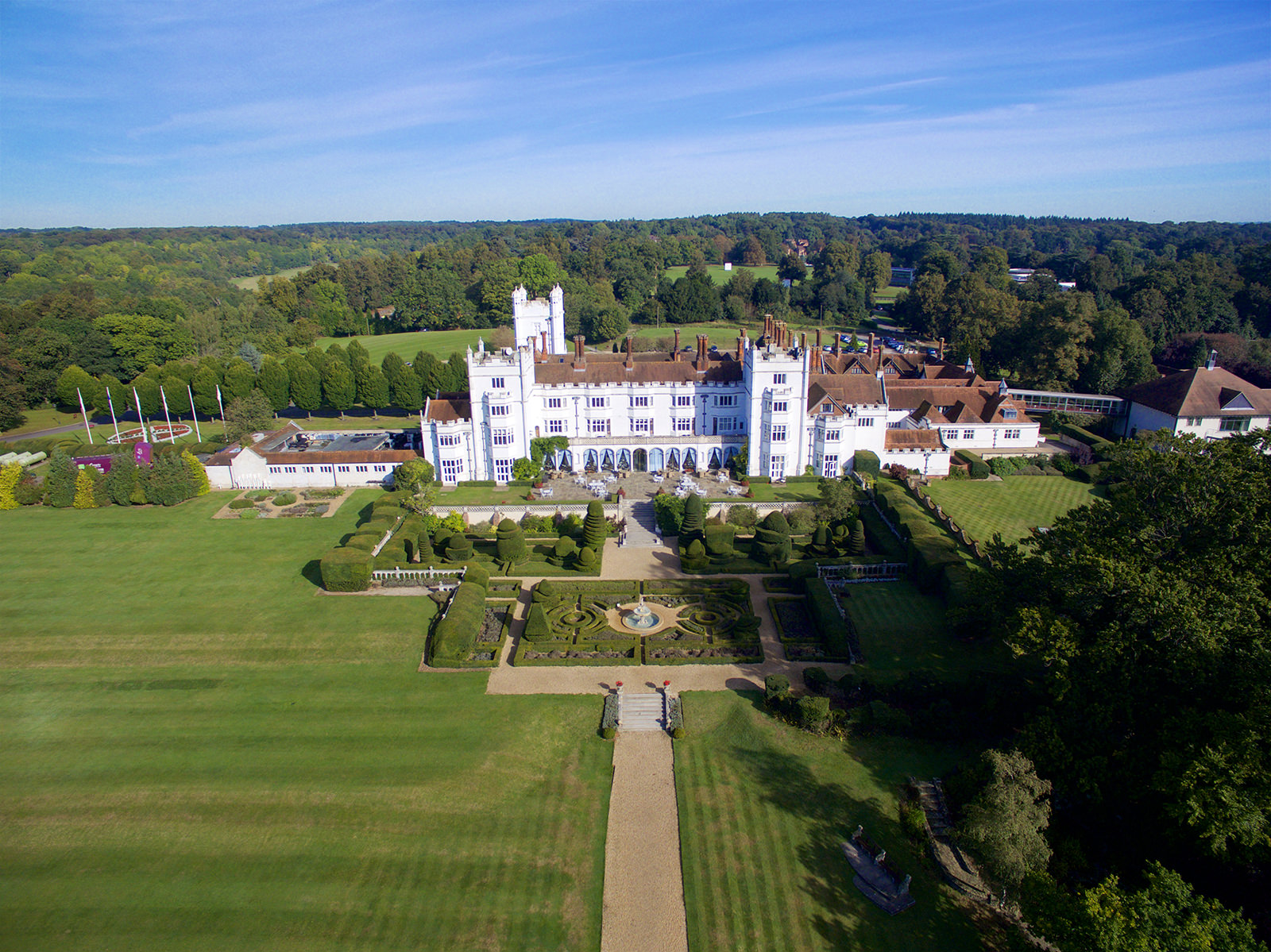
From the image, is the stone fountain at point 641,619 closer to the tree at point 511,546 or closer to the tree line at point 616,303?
the tree at point 511,546

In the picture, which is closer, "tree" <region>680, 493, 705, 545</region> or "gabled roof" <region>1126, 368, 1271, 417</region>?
"tree" <region>680, 493, 705, 545</region>

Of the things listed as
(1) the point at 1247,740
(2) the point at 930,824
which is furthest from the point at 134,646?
(1) the point at 1247,740

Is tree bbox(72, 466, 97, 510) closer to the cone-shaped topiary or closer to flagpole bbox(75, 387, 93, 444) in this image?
flagpole bbox(75, 387, 93, 444)

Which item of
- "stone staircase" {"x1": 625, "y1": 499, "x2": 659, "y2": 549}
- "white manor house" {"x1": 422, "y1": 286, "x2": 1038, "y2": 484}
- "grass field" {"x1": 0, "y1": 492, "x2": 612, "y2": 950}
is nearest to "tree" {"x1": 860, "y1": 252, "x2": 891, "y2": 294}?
"white manor house" {"x1": 422, "y1": 286, "x2": 1038, "y2": 484}

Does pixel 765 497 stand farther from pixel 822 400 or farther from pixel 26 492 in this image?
pixel 26 492

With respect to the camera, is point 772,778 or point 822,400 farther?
point 822,400

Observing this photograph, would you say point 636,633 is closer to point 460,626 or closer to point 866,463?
point 460,626
